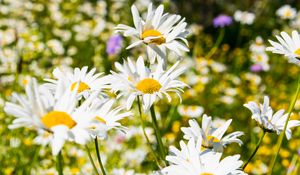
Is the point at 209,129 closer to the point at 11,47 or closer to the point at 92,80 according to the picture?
the point at 92,80

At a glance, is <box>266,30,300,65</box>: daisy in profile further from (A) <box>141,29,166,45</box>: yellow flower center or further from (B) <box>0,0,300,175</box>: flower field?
(A) <box>141,29,166,45</box>: yellow flower center

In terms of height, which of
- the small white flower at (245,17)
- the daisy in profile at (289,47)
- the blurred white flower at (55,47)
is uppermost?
the small white flower at (245,17)

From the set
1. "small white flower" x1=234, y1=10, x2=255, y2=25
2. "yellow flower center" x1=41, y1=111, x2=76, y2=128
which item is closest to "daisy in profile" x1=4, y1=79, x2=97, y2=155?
"yellow flower center" x1=41, y1=111, x2=76, y2=128

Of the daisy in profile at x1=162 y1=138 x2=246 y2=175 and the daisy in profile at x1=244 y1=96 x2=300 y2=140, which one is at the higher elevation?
the daisy in profile at x1=244 y1=96 x2=300 y2=140

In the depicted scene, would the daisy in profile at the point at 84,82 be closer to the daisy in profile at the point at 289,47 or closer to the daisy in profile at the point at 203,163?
the daisy in profile at the point at 203,163

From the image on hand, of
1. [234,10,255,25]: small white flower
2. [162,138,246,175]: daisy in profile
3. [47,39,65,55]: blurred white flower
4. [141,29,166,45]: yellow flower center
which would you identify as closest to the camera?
[162,138,246,175]: daisy in profile

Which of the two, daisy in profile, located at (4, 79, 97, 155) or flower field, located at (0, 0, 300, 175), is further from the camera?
flower field, located at (0, 0, 300, 175)

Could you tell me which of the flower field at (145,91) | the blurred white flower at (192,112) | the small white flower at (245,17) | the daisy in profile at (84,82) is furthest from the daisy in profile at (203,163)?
the small white flower at (245,17)

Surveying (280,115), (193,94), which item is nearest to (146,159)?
(193,94)

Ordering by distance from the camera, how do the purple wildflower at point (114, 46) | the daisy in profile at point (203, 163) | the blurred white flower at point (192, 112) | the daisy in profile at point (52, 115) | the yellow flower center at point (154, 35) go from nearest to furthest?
the daisy in profile at point (52, 115), the daisy in profile at point (203, 163), the yellow flower center at point (154, 35), the blurred white flower at point (192, 112), the purple wildflower at point (114, 46)
